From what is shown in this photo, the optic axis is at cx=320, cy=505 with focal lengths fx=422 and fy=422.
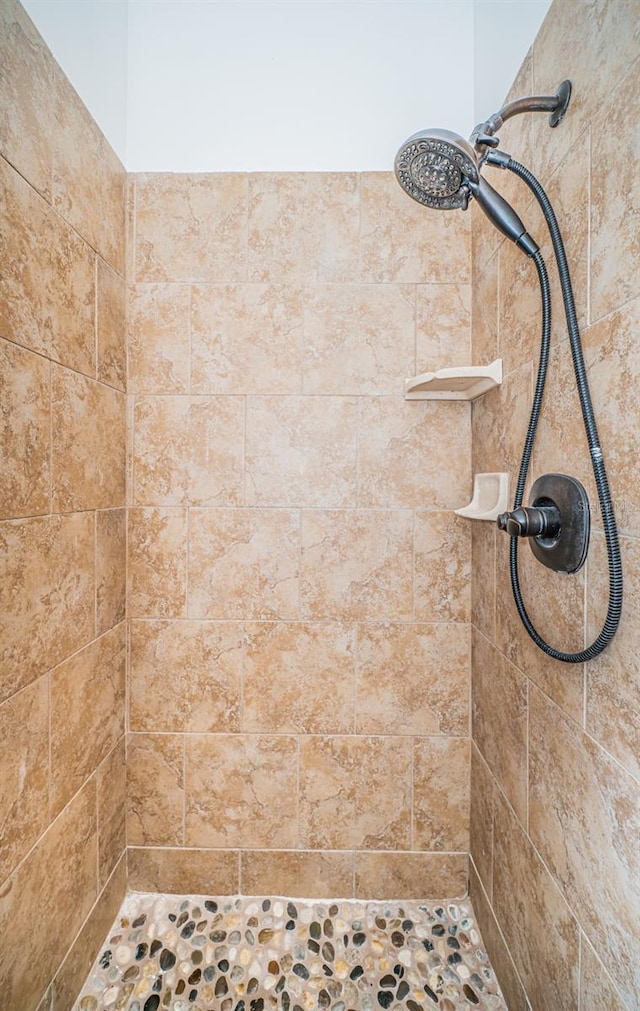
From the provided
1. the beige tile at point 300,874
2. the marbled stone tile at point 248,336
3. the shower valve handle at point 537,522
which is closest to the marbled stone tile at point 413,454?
the marbled stone tile at point 248,336

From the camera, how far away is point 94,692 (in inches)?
42.8

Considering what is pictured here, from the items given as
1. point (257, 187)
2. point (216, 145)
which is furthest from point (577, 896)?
point (216, 145)

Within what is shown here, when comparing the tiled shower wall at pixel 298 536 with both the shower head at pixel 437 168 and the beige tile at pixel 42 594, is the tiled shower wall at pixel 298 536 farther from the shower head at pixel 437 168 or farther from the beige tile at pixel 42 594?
the shower head at pixel 437 168

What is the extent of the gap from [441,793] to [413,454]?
3.27 ft

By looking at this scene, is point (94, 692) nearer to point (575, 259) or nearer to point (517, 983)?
point (517, 983)

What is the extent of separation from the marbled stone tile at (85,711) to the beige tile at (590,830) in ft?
3.40

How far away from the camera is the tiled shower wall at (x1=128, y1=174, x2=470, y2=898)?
1225mm

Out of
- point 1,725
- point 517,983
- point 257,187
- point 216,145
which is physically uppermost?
point 216,145

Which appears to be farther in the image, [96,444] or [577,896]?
[96,444]

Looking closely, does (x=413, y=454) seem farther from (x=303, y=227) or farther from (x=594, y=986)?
(x=594, y=986)

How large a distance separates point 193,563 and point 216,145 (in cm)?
123

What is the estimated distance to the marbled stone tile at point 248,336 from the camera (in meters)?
1.23

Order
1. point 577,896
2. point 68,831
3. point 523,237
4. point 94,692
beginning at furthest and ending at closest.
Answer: point 94,692, point 68,831, point 523,237, point 577,896

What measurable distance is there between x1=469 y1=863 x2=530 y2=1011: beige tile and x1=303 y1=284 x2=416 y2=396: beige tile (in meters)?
1.42
